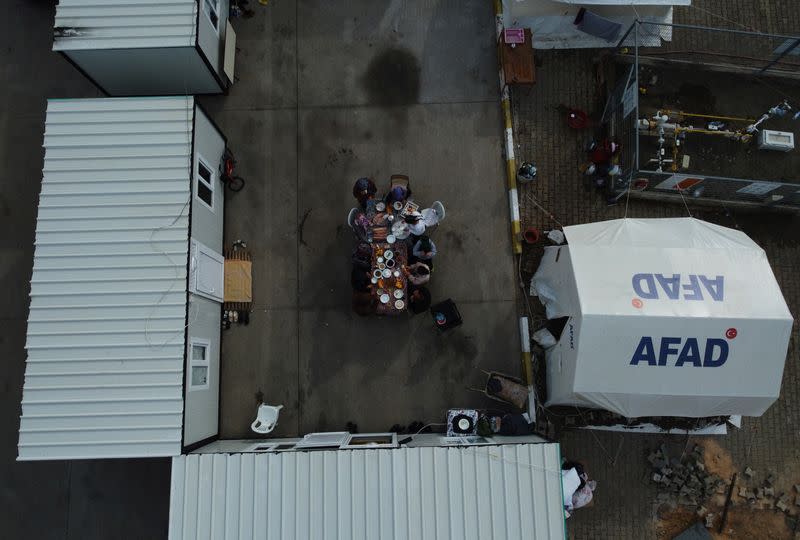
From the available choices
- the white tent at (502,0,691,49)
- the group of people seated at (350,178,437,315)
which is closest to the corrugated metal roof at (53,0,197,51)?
the group of people seated at (350,178,437,315)

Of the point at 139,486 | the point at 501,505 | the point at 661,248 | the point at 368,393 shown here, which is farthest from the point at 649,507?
the point at 139,486

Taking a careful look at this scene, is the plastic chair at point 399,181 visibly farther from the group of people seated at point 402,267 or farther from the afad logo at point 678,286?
the afad logo at point 678,286

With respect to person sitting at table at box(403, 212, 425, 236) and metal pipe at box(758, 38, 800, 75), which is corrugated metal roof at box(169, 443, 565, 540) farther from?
metal pipe at box(758, 38, 800, 75)

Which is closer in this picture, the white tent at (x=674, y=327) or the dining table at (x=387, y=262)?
the white tent at (x=674, y=327)

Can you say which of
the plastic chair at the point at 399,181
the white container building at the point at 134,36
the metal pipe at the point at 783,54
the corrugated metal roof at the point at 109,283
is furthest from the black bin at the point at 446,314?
the metal pipe at the point at 783,54

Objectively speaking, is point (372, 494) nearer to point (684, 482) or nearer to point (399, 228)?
point (399, 228)
